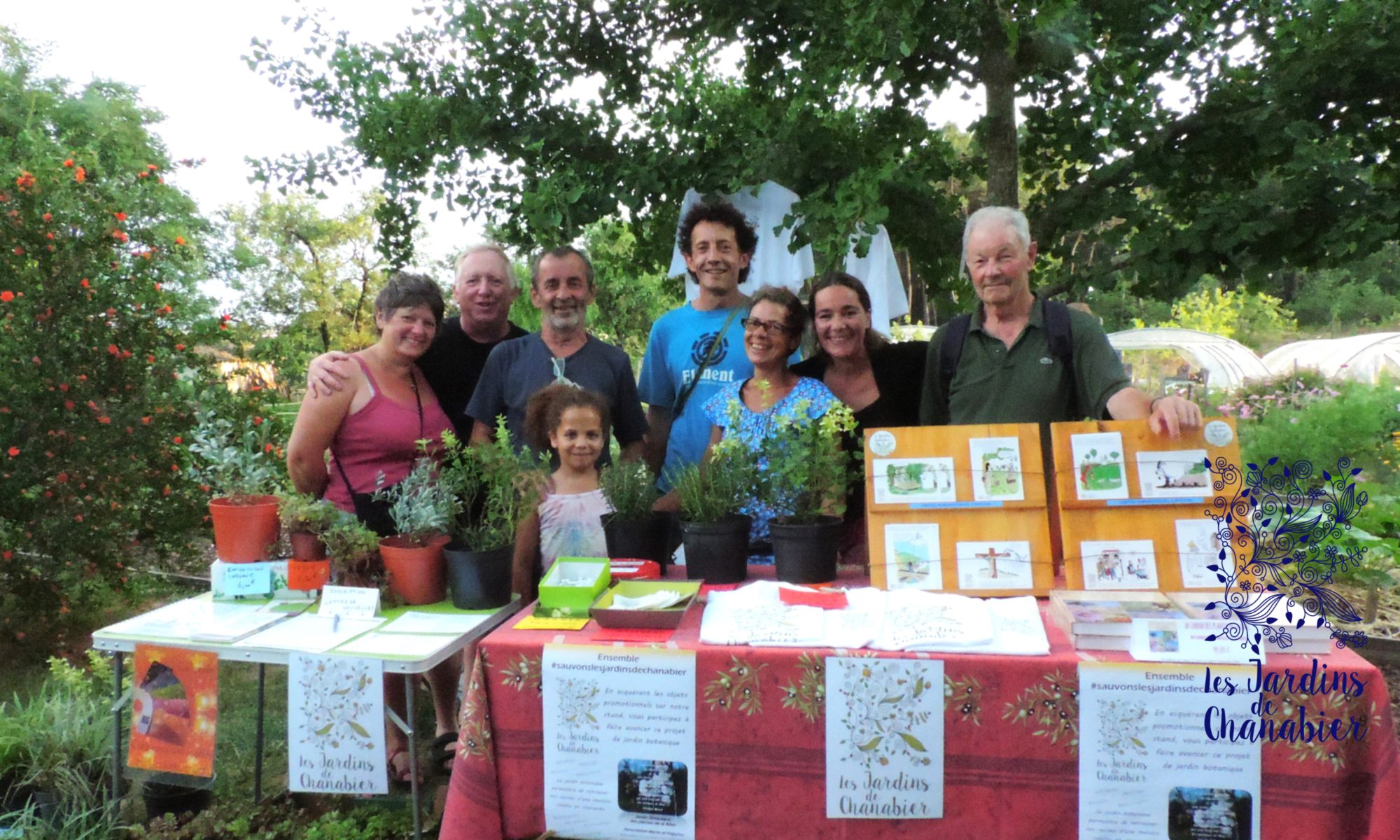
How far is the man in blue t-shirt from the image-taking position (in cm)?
281

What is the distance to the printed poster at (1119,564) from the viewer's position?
1984 millimetres

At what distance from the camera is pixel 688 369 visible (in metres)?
2.89

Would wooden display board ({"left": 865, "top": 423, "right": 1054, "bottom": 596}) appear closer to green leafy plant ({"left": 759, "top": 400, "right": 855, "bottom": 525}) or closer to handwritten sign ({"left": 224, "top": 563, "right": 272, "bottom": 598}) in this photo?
green leafy plant ({"left": 759, "top": 400, "right": 855, "bottom": 525})

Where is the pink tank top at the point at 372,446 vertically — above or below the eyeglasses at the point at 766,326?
below

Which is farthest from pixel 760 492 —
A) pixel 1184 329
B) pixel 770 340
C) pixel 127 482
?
pixel 1184 329

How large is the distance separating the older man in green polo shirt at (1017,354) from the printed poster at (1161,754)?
81 cm

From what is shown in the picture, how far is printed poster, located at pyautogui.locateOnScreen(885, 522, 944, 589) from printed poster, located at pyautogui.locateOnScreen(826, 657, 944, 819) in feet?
1.26

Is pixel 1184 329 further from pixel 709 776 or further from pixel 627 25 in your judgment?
pixel 709 776

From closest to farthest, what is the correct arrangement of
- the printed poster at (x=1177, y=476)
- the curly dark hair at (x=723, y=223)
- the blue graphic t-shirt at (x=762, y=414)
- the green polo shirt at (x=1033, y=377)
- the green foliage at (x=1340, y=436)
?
the printed poster at (x=1177, y=476) < the blue graphic t-shirt at (x=762, y=414) < the green polo shirt at (x=1033, y=377) < the curly dark hair at (x=723, y=223) < the green foliage at (x=1340, y=436)

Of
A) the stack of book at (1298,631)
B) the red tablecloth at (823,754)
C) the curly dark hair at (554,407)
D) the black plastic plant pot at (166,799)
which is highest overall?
the curly dark hair at (554,407)

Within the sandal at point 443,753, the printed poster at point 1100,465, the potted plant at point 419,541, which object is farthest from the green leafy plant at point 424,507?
the printed poster at point 1100,465

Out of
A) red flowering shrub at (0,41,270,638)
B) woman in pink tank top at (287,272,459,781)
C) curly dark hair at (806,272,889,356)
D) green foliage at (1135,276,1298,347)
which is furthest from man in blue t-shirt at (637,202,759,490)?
green foliage at (1135,276,1298,347)

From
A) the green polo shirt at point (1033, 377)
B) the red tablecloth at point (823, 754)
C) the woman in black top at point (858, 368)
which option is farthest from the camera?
the woman in black top at point (858, 368)

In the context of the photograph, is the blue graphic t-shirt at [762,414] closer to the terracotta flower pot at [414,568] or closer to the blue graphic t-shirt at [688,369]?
the blue graphic t-shirt at [688,369]
